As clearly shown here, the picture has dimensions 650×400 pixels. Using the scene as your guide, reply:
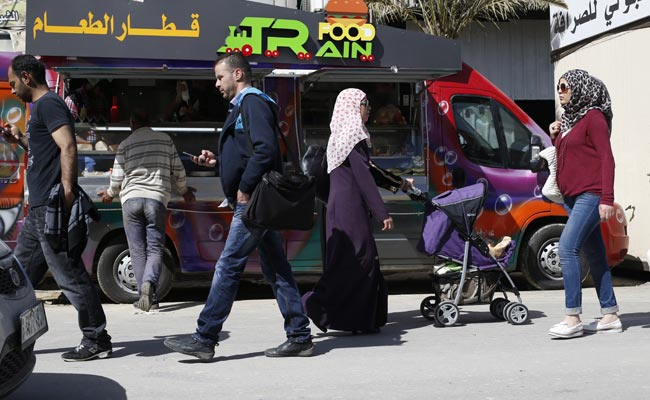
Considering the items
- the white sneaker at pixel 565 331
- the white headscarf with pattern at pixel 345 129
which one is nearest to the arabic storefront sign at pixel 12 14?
the white headscarf with pattern at pixel 345 129

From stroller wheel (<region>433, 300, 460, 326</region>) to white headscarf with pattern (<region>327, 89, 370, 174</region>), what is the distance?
1.37 meters

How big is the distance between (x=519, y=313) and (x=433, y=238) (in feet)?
2.89

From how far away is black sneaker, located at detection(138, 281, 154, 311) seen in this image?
353 inches

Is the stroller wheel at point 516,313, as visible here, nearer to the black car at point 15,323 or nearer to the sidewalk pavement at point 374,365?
the sidewalk pavement at point 374,365

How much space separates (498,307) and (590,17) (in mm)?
6694

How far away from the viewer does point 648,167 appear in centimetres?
1209

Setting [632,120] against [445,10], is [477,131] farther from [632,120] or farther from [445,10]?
[445,10]

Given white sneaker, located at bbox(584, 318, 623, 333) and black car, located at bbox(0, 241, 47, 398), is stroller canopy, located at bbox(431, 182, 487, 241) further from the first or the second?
black car, located at bbox(0, 241, 47, 398)

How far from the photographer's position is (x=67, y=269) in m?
6.37

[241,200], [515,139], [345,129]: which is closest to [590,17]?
[515,139]

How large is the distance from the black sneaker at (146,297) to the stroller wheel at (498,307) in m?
2.99

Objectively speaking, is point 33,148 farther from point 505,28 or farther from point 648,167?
point 505,28

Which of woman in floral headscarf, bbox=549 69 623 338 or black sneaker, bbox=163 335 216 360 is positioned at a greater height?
woman in floral headscarf, bbox=549 69 623 338

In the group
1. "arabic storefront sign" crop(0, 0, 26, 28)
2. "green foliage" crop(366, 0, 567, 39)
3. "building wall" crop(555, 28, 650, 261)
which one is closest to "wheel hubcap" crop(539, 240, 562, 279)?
"building wall" crop(555, 28, 650, 261)
